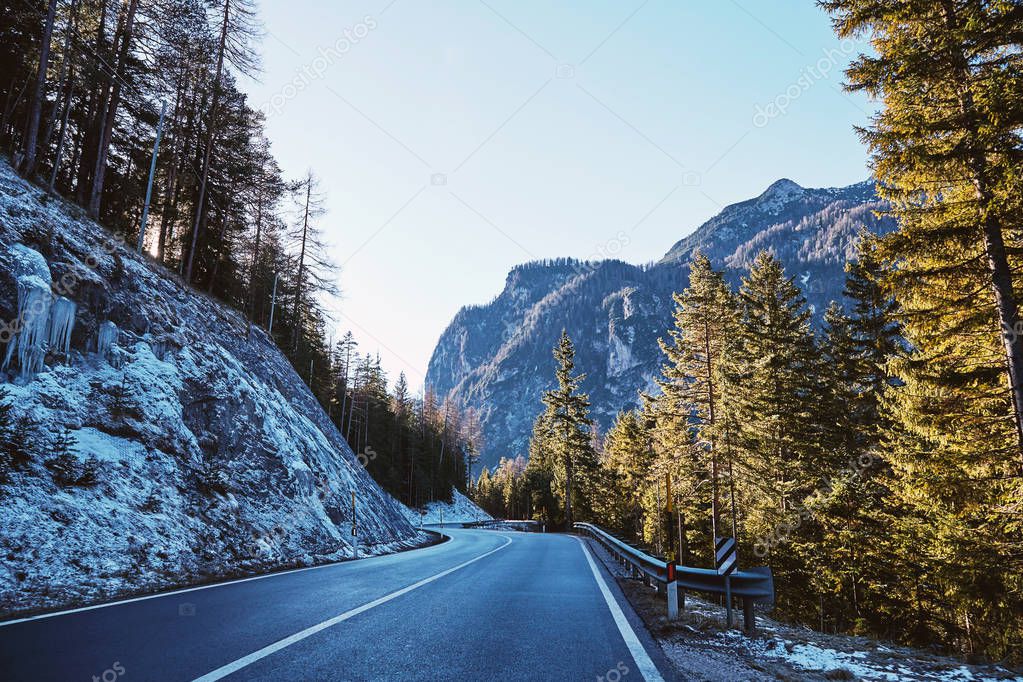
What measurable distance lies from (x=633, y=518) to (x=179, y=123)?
164ft

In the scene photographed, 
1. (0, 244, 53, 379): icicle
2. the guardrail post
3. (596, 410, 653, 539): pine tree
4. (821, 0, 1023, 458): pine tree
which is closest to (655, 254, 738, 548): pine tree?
(821, 0, 1023, 458): pine tree

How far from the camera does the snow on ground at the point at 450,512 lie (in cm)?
6297

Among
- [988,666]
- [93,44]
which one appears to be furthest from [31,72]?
[988,666]

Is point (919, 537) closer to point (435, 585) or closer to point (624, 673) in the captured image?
point (435, 585)

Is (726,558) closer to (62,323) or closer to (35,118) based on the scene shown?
(62,323)

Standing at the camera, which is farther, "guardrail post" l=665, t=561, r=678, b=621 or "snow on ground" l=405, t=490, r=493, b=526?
"snow on ground" l=405, t=490, r=493, b=526

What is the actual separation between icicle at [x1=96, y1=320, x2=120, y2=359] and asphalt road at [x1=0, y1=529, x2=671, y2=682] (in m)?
7.43

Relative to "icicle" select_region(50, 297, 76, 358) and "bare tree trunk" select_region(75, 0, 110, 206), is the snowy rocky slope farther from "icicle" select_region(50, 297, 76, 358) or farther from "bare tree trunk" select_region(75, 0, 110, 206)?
"bare tree trunk" select_region(75, 0, 110, 206)

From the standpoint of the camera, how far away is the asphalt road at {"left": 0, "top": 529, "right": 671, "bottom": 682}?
4090mm

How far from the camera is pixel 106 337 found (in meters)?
13.2

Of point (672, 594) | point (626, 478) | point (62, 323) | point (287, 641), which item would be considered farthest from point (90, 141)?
point (626, 478)

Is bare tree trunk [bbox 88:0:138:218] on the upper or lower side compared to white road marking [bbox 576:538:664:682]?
upper

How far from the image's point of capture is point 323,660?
14.2ft

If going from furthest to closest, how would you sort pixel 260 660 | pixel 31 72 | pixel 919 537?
pixel 31 72 → pixel 919 537 → pixel 260 660
